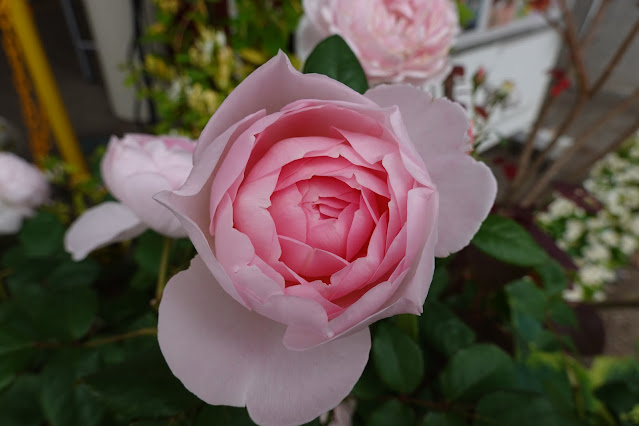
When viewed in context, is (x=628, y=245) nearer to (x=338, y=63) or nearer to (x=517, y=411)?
(x=517, y=411)

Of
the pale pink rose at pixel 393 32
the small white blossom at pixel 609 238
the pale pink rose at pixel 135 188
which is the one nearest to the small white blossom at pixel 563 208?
the small white blossom at pixel 609 238

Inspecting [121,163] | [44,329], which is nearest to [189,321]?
[121,163]

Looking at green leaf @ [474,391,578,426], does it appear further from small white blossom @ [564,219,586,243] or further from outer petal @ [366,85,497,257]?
small white blossom @ [564,219,586,243]

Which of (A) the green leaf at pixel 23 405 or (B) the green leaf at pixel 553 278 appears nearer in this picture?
(A) the green leaf at pixel 23 405

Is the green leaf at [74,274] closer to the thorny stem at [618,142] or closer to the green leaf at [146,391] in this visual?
the green leaf at [146,391]

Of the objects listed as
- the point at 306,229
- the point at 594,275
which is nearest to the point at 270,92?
the point at 306,229

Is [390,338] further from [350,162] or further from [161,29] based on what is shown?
[161,29]

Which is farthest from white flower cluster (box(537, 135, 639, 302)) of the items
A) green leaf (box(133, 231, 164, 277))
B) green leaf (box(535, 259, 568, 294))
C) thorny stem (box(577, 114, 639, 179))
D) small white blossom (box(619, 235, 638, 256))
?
green leaf (box(133, 231, 164, 277))
